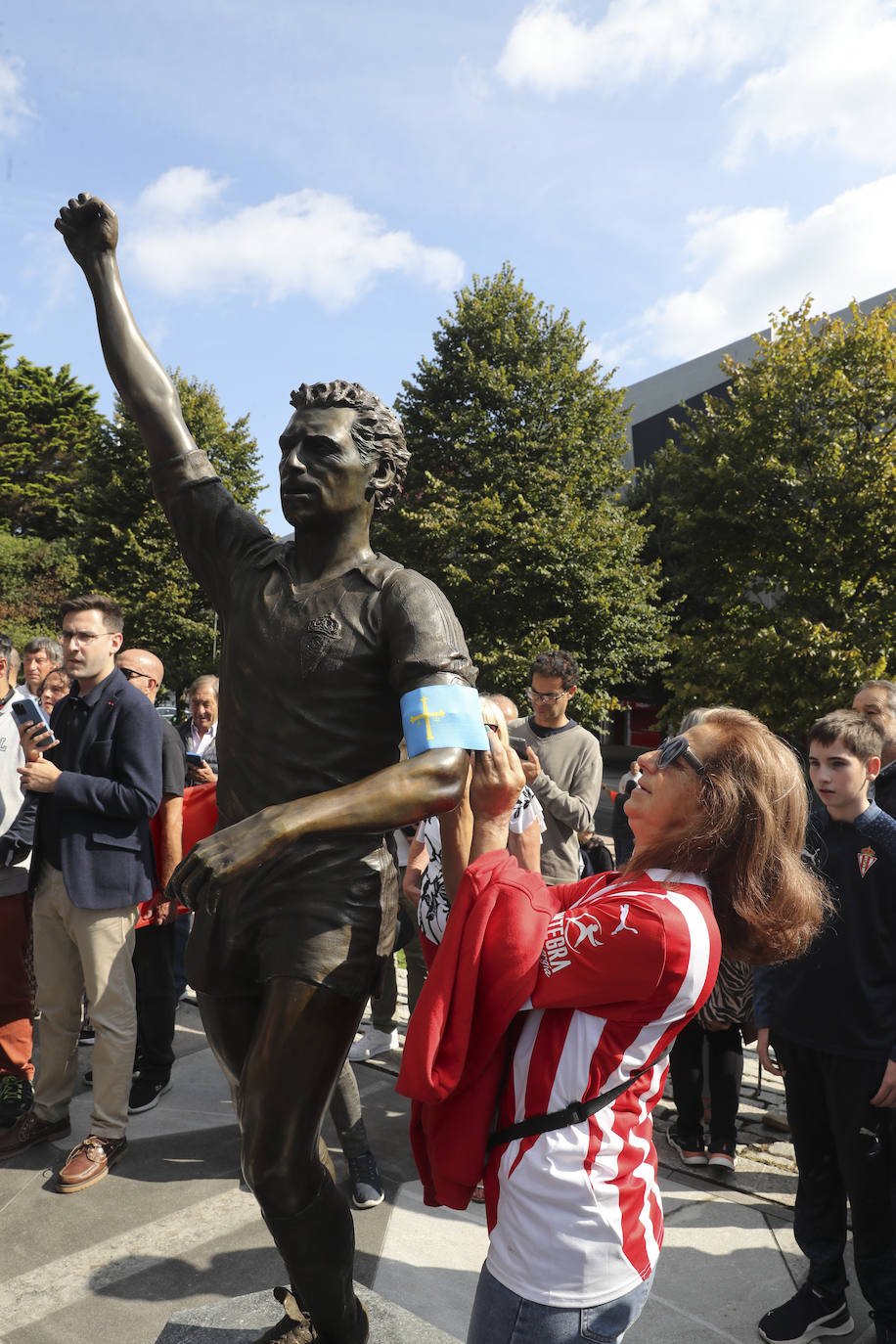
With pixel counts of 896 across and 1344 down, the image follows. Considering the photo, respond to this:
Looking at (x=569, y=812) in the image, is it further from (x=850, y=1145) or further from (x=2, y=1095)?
(x=2, y=1095)

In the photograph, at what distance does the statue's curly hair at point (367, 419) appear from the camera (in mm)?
2055

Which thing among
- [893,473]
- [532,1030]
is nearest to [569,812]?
[532,1030]

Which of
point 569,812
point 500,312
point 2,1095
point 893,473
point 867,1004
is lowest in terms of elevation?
point 2,1095

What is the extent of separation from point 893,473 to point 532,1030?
16905mm

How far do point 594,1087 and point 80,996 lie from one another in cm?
316

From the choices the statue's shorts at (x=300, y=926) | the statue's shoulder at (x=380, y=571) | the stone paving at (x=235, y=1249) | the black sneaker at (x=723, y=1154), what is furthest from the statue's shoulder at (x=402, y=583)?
the black sneaker at (x=723, y=1154)

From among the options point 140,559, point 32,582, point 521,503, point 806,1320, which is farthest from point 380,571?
point 32,582

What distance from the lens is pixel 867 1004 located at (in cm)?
299

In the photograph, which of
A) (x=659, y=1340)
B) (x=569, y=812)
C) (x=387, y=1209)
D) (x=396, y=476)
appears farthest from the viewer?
(x=569, y=812)

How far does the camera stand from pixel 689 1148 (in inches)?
159

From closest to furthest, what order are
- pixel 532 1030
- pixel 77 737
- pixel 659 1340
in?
pixel 532 1030 < pixel 659 1340 < pixel 77 737

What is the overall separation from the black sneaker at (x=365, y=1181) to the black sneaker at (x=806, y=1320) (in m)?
1.37

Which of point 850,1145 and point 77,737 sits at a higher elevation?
point 77,737

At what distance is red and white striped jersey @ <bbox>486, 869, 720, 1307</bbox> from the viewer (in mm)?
1471
